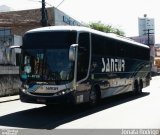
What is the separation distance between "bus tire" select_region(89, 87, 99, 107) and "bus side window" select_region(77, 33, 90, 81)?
1283 mm

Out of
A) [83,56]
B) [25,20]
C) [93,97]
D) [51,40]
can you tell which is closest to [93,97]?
[93,97]

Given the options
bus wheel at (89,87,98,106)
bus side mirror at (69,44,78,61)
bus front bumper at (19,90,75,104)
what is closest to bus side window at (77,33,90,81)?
bus front bumper at (19,90,75,104)

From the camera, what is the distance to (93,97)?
15.8m

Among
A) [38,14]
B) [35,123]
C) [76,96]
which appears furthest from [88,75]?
[38,14]

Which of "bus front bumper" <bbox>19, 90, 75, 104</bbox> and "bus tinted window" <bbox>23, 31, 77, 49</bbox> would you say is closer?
"bus front bumper" <bbox>19, 90, 75, 104</bbox>

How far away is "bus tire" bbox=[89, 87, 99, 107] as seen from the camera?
1551 cm

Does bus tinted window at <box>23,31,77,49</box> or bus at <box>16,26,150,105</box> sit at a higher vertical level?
bus tinted window at <box>23,31,77,49</box>

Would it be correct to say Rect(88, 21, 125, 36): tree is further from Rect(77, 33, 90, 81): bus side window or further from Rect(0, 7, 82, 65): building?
Rect(77, 33, 90, 81): bus side window

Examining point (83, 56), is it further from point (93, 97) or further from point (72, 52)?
point (93, 97)

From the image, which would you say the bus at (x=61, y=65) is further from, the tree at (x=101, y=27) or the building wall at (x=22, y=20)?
the tree at (x=101, y=27)

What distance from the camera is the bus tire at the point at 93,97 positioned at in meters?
15.5

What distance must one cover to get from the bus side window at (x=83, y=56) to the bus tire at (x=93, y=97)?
1283mm

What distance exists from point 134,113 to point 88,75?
2235mm

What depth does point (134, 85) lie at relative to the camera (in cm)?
2336
